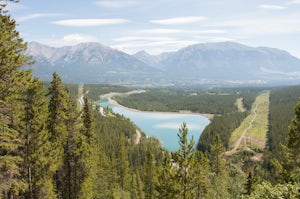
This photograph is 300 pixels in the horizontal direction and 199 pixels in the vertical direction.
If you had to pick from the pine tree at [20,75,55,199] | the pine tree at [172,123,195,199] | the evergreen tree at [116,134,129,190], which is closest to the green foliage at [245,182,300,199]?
the pine tree at [172,123,195,199]

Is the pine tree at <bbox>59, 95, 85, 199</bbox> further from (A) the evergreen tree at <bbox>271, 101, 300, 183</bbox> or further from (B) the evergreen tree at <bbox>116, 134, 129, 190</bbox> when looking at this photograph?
(B) the evergreen tree at <bbox>116, 134, 129, 190</bbox>

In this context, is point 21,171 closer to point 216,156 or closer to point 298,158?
point 298,158

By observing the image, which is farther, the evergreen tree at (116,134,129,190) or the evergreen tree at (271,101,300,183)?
the evergreen tree at (116,134,129,190)

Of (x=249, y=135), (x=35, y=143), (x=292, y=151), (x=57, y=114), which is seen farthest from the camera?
(x=249, y=135)

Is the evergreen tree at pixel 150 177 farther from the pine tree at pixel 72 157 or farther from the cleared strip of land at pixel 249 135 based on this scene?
the cleared strip of land at pixel 249 135

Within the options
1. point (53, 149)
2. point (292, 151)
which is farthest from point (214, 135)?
point (53, 149)

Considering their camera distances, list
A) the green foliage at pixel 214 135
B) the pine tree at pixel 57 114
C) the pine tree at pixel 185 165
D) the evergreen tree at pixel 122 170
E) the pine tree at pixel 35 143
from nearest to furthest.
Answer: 1. the pine tree at pixel 35 143
2. the pine tree at pixel 185 165
3. the pine tree at pixel 57 114
4. the evergreen tree at pixel 122 170
5. the green foliage at pixel 214 135

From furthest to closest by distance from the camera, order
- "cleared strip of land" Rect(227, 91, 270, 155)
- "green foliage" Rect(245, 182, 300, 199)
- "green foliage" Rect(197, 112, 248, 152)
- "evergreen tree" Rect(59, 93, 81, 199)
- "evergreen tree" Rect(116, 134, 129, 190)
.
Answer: "green foliage" Rect(197, 112, 248, 152)
"cleared strip of land" Rect(227, 91, 270, 155)
"evergreen tree" Rect(116, 134, 129, 190)
"evergreen tree" Rect(59, 93, 81, 199)
"green foliage" Rect(245, 182, 300, 199)

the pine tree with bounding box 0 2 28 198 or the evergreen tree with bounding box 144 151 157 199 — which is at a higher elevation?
the pine tree with bounding box 0 2 28 198

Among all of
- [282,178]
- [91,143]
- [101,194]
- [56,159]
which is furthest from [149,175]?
[56,159]

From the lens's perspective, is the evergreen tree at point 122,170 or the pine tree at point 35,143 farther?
the evergreen tree at point 122,170

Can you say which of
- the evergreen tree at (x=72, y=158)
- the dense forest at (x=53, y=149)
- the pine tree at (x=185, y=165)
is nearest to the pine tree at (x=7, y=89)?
the dense forest at (x=53, y=149)

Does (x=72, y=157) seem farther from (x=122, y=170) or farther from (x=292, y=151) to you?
(x=122, y=170)

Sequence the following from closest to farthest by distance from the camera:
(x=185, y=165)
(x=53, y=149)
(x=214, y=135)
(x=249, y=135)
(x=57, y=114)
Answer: (x=53, y=149), (x=185, y=165), (x=57, y=114), (x=214, y=135), (x=249, y=135)
